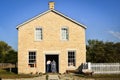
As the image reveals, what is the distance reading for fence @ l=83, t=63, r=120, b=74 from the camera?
3762 centimetres

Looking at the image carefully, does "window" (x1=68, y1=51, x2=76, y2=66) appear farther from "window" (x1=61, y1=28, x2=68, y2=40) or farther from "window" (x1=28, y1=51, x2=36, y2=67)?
"window" (x1=28, y1=51, x2=36, y2=67)

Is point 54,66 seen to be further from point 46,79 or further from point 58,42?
point 46,79

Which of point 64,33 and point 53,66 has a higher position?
point 64,33

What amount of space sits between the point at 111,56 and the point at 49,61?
30704 millimetres

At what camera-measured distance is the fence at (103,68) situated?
123 feet

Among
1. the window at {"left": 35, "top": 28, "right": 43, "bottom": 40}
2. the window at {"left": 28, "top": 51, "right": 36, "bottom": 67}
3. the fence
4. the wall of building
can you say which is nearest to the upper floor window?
the wall of building

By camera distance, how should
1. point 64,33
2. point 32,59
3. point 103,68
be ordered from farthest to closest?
1. point 64,33
2. point 32,59
3. point 103,68

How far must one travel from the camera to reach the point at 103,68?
38000 millimetres

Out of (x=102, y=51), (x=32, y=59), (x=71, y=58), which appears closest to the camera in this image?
(x=32, y=59)

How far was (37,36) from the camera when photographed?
39.8m

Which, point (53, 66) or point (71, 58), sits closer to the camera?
point (53, 66)

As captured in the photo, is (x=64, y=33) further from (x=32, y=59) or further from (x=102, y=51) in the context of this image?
(x=102, y=51)

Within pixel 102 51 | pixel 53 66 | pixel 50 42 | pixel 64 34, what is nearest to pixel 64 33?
pixel 64 34

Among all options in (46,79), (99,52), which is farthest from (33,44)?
(99,52)
